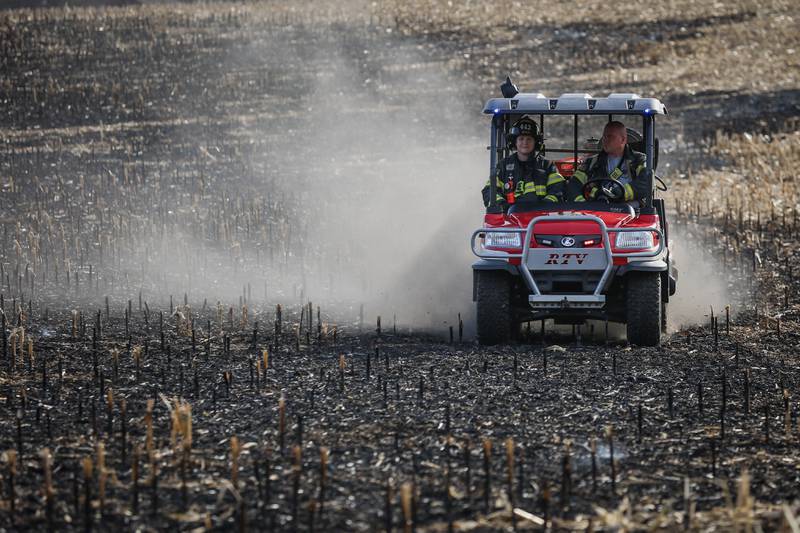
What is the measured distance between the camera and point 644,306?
35.0 feet

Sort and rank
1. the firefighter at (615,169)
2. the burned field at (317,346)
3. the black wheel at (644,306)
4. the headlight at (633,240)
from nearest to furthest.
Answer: the burned field at (317,346)
the black wheel at (644,306)
the headlight at (633,240)
the firefighter at (615,169)

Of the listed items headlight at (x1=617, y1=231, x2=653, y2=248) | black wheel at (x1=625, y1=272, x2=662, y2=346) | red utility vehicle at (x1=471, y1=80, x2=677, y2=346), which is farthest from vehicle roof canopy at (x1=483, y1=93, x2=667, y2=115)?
black wheel at (x1=625, y1=272, x2=662, y2=346)

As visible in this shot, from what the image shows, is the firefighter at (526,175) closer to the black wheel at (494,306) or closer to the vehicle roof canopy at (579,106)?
the vehicle roof canopy at (579,106)

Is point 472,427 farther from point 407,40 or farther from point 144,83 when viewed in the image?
point 407,40

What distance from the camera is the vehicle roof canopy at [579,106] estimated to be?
1155 centimetres

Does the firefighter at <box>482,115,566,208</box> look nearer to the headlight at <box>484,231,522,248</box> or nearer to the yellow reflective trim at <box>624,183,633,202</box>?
the yellow reflective trim at <box>624,183,633,202</box>

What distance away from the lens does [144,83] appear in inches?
1016

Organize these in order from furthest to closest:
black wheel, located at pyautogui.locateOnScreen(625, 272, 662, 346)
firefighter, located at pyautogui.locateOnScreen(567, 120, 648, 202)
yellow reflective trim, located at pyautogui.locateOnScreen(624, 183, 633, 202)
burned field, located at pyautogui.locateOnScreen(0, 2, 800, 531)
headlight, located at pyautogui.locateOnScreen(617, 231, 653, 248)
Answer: firefighter, located at pyautogui.locateOnScreen(567, 120, 648, 202)
yellow reflective trim, located at pyautogui.locateOnScreen(624, 183, 633, 202)
headlight, located at pyautogui.locateOnScreen(617, 231, 653, 248)
black wheel, located at pyautogui.locateOnScreen(625, 272, 662, 346)
burned field, located at pyautogui.locateOnScreen(0, 2, 800, 531)

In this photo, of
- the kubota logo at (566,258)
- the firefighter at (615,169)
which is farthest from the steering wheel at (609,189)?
the kubota logo at (566,258)

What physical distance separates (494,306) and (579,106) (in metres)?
2.05

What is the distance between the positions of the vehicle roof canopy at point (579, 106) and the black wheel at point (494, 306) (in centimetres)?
169

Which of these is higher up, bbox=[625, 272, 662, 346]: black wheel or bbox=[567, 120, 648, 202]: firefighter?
bbox=[567, 120, 648, 202]: firefighter

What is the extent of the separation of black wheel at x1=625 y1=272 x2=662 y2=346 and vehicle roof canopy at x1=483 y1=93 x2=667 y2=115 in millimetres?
1656

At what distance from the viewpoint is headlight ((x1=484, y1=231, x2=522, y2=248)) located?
1084 centimetres
